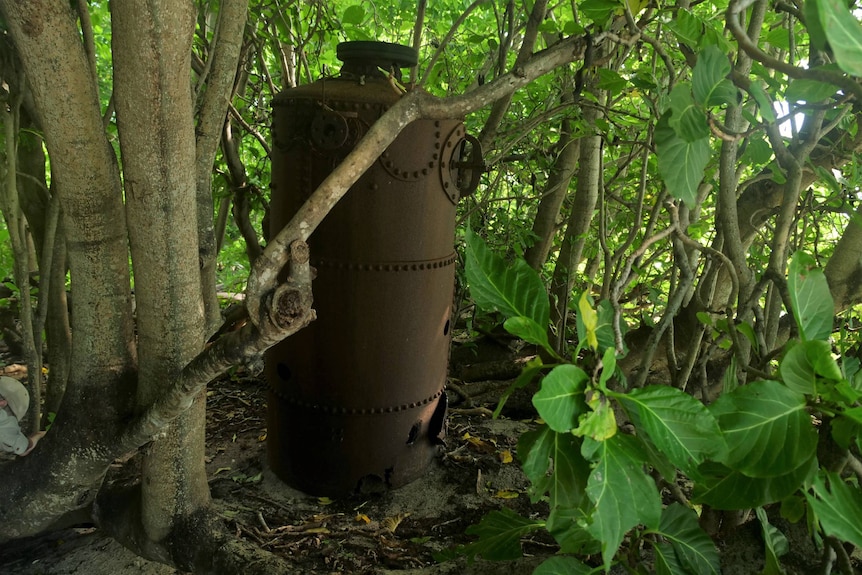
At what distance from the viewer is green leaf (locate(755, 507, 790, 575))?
1257mm

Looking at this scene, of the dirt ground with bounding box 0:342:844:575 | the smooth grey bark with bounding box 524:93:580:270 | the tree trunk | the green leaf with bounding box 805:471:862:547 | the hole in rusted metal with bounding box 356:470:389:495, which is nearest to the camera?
the green leaf with bounding box 805:471:862:547

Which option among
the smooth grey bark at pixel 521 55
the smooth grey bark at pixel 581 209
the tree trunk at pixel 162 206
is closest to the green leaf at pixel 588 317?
the tree trunk at pixel 162 206

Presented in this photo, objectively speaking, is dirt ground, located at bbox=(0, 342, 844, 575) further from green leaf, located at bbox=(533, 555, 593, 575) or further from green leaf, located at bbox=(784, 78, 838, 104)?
green leaf, located at bbox=(784, 78, 838, 104)

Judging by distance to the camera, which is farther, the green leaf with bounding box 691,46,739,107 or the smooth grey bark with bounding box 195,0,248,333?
the smooth grey bark with bounding box 195,0,248,333

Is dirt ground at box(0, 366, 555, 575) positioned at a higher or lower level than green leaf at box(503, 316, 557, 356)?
lower

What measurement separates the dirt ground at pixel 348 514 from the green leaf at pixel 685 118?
123 cm

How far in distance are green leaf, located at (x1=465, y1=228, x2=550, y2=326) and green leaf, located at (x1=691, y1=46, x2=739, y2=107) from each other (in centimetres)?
42

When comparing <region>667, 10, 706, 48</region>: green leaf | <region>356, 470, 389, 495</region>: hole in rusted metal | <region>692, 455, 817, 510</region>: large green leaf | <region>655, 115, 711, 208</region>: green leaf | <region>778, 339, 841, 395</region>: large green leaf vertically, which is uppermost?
<region>667, 10, 706, 48</region>: green leaf

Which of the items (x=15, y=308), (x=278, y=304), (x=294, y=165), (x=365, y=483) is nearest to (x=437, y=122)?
(x=294, y=165)

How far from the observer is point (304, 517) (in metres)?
2.90

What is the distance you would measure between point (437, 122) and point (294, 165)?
66 cm

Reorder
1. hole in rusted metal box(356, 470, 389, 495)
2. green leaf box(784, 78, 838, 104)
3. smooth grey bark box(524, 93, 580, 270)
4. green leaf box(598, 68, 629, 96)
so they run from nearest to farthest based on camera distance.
Answer: green leaf box(784, 78, 838, 104), green leaf box(598, 68, 629, 96), hole in rusted metal box(356, 470, 389, 495), smooth grey bark box(524, 93, 580, 270)

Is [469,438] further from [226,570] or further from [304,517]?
[226,570]

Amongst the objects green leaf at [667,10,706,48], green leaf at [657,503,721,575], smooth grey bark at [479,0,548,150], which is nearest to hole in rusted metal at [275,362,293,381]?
smooth grey bark at [479,0,548,150]
